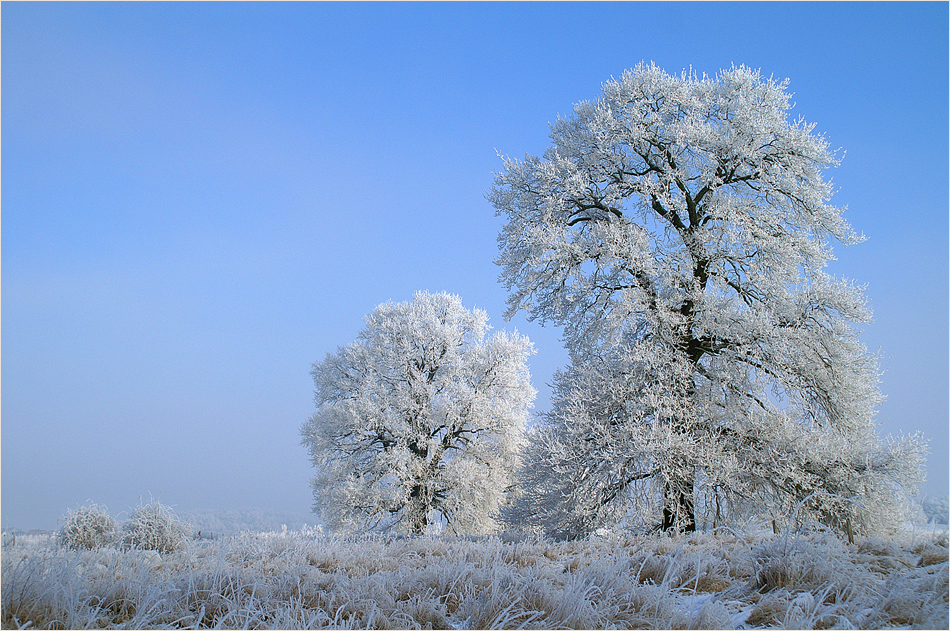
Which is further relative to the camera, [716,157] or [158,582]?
[716,157]

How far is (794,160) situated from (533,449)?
24.2 feet

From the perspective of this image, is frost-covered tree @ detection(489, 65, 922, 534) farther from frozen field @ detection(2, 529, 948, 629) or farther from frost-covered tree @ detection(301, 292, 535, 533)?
frost-covered tree @ detection(301, 292, 535, 533)

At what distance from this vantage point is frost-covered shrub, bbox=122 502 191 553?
6.98m

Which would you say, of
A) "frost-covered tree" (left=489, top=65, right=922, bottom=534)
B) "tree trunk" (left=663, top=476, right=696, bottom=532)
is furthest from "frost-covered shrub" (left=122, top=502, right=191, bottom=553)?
"tree trunk" (left=663, top=476, right=696, bottom=532)

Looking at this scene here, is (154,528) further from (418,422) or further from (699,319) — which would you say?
(418,422)

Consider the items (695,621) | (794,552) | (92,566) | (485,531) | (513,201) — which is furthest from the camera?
(485,531)

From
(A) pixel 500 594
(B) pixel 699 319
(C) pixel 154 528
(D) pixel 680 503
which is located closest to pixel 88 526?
(C) pixel 154 528

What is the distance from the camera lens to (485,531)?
16.7 meters

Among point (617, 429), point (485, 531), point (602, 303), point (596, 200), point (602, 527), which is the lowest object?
point (485, 531)

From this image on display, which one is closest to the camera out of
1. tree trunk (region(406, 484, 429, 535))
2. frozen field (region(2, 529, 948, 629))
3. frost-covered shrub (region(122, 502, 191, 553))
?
frozen field (region(2, 529, 948, 629))

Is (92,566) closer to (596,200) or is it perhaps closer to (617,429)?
(617,429)

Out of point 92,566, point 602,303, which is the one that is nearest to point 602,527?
point 602,303

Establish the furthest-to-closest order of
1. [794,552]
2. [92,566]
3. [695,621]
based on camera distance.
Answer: [92,566], [794,552], [695,621]

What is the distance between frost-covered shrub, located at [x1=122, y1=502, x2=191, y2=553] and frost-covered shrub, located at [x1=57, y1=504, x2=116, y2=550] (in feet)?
2.39
